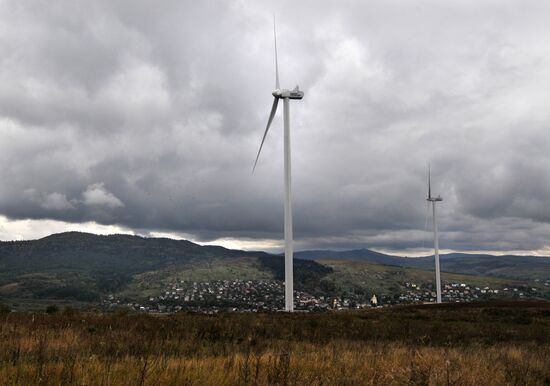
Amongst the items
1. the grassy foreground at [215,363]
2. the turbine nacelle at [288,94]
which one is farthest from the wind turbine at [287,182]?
the grassy foreground at [215,363]

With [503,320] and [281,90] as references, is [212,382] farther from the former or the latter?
[281,90]

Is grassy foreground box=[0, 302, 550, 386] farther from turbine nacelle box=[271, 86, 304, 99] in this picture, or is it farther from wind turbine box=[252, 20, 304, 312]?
turbine nacelle box=[271, 86, 304, 99]

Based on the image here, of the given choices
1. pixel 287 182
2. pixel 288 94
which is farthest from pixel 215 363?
pixel 288 94

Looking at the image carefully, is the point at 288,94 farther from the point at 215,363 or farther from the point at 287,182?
the point at 215,363

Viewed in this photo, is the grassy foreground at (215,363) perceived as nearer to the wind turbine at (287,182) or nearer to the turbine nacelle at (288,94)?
the wind turbine at (287,182)

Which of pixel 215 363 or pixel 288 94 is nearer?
pixel 215 363

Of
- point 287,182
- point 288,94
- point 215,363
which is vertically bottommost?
point 215,363

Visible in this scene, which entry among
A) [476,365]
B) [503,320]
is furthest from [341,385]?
[503,320]

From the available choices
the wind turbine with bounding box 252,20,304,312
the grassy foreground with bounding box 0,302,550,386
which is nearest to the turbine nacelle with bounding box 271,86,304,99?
the wind turbine with bounding box 252,20,304,312

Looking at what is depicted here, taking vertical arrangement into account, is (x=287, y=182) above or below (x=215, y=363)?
above

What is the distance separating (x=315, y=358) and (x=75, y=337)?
312 inches

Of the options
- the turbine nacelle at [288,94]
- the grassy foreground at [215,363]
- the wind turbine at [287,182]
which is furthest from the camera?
the turbine nacelle at [288,94]

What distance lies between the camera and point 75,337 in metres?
14.0

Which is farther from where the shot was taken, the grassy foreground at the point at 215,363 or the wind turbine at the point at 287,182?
the wind turbine at the point at 287,182
